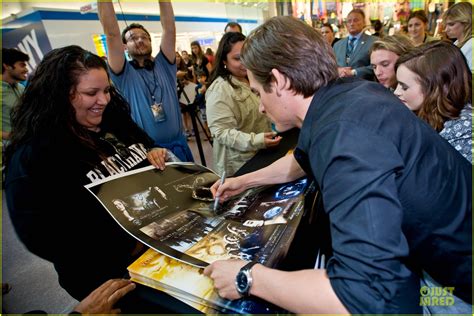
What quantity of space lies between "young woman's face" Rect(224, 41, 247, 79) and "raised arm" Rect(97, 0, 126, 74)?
656 mm

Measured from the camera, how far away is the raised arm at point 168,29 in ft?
5.88

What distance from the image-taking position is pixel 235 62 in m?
1.79

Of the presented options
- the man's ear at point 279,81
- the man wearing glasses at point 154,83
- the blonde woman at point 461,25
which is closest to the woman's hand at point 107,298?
the man's ear at point 279,81

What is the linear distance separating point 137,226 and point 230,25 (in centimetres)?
316

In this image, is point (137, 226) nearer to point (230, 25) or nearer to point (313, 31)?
point (313, 31)

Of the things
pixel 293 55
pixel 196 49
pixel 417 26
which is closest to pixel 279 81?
pixel 293 55

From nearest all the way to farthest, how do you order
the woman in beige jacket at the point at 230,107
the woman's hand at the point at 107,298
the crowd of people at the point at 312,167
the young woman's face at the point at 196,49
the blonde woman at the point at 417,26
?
the crowd of people at the point at 312,167 < the woman's hand at the point at 107,298 < the woman in beige jacket at the point at 230,107 < the blonde woman at the point at 417,26 < the young woman's face at the point at 196,49

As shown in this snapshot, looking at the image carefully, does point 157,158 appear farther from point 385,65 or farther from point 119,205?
point 385,65

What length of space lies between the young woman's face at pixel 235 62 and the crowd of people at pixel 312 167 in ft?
1.55

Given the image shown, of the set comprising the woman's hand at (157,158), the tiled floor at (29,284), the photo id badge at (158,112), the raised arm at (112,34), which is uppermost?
the raised arm at (112,34)

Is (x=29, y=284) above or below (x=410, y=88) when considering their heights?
below

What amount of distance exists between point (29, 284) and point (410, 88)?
2.75 metres

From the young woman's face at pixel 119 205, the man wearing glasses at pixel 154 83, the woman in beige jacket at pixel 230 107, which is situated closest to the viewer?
the young woman's face at pixel 119 205

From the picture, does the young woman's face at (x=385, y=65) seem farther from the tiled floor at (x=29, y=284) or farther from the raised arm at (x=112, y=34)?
the tiled floor at (x=29, y=284)
